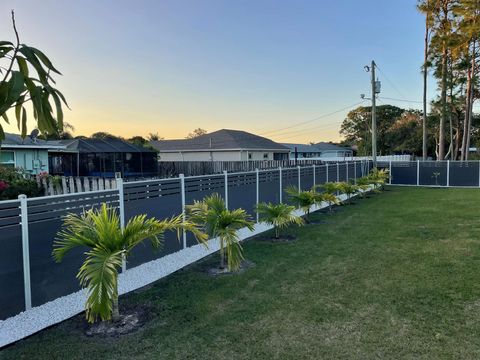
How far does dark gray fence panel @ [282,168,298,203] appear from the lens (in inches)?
412

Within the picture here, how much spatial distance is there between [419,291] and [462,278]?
2.78 feet

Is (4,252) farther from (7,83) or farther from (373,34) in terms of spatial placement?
(373,34)

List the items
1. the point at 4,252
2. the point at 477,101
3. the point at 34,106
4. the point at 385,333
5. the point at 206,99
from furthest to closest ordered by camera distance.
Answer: the point at 477,101
the point at 206,99
the point at 4,252
the point at 385,333
the point at 34,106

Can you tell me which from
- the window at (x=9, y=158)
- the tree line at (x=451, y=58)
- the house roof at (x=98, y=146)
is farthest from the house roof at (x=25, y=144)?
the tree line at (x=451, y=58)

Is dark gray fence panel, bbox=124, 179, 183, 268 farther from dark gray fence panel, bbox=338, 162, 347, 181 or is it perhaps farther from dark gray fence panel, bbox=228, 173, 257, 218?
dark gray fence panel, bbox=338, 162, 347, 181

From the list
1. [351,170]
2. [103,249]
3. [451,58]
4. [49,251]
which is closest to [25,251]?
[49,251]

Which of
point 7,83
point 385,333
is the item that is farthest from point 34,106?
point 385,333

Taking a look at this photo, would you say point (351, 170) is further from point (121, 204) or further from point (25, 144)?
point (25, 144)

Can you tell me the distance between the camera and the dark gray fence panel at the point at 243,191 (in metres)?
7.88

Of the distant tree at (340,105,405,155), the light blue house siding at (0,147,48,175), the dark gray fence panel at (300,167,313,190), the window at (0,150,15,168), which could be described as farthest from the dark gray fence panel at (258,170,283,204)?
the distant tree at (340,105,405,155)

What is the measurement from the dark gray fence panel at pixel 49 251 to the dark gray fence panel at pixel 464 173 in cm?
1922

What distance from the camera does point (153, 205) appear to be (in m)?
5.62

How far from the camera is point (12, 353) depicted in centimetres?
295

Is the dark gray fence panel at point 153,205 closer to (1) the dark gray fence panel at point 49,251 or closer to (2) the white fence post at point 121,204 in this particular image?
(2) the white fence post at point 121,204
